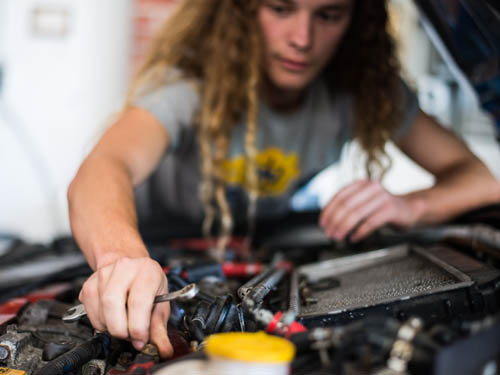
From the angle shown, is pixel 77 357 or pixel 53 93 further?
pixel 53 93

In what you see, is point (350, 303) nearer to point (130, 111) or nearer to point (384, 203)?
point (384, 203)

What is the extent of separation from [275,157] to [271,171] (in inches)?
1.7

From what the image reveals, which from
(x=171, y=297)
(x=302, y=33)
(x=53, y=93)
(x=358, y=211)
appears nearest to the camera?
(x=171, y=297)

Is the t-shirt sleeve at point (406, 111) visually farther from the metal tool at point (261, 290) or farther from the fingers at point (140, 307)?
the fingers at point (140, 307)

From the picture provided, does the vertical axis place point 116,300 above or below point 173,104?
below

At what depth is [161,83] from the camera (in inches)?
48.6

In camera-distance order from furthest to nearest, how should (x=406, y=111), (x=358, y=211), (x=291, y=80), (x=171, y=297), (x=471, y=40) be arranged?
(x=406, y=111) → (x=291, y=80) → (x=358, y=211) → (x=471, y=40) → (x=171, y=297)

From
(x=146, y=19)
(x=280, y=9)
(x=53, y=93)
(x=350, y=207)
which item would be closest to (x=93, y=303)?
(x=350, y=207)

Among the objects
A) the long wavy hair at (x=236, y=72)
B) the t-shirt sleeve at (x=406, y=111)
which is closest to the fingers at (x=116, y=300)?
the long wavy hair at (x=236, y=72)

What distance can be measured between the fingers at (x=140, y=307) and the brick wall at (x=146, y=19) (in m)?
2.67

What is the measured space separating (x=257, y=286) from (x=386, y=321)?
0.22 metres

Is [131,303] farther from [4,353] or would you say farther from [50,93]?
[50,93]

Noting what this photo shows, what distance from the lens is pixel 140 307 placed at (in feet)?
1.65

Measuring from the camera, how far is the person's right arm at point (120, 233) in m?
0.51
